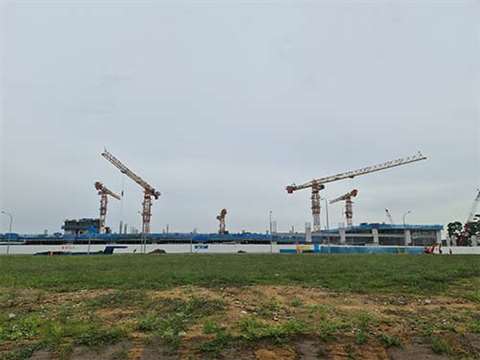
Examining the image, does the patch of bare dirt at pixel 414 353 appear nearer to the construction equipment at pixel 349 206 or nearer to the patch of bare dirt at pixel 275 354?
the patch of bare dirt at pixel 275 354

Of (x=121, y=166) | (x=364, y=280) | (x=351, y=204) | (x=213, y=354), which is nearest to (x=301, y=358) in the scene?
(x=213, y=354)

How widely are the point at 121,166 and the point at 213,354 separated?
87.5 meters

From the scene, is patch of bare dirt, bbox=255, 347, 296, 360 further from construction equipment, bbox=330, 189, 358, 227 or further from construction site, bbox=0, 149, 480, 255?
construction equipment, bbox=330, 189, 358, 227

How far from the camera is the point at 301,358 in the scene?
5918 mm

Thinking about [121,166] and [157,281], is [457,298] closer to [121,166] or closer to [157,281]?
[157,281]

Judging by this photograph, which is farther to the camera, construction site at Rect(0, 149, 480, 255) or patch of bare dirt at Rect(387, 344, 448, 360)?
construction site at Rect(0, 149, 480, 255)

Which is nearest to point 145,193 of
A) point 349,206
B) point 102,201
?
point 102,201

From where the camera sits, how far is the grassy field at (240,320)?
6.18 m

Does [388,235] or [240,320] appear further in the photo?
[388,235]

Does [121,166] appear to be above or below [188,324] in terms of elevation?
above

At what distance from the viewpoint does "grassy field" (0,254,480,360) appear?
618 cm

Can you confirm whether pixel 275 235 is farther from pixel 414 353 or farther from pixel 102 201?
pixel 414 353

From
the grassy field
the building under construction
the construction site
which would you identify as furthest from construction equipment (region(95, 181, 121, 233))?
the grassy field

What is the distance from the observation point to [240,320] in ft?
25.1
